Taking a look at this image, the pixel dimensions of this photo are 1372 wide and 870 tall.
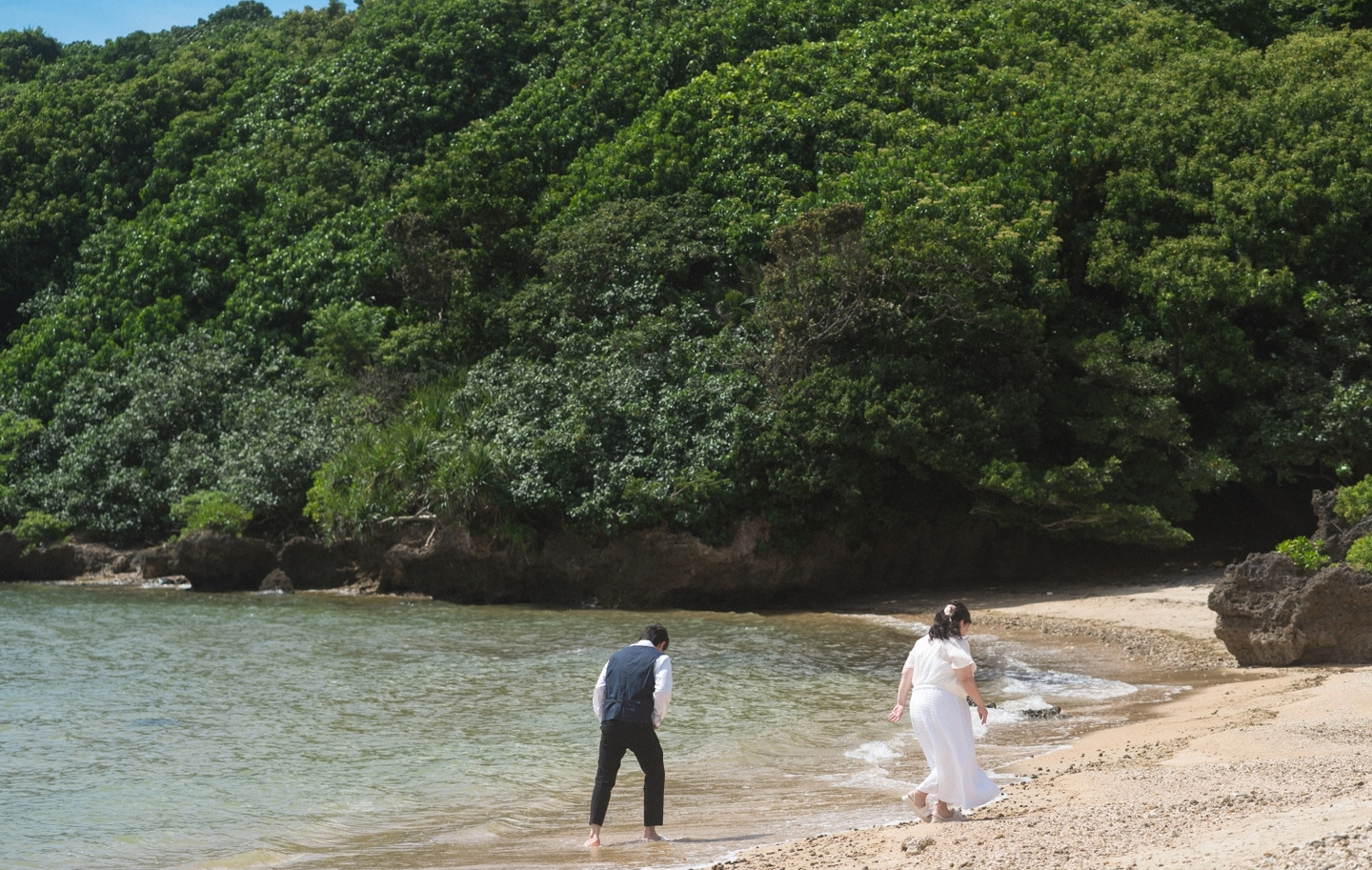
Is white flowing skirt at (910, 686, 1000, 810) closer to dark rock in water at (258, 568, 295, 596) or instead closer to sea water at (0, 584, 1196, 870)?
sea water at (0, 584, 1196, 870)

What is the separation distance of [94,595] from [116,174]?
19318mm

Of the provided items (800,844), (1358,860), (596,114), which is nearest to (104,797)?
(800,844)

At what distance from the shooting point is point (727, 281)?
26297 millimetres

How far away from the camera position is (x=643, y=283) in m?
25.6

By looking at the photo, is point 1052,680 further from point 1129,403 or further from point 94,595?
point 94,595

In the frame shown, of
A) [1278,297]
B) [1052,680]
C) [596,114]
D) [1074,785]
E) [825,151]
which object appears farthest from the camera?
[596,114]

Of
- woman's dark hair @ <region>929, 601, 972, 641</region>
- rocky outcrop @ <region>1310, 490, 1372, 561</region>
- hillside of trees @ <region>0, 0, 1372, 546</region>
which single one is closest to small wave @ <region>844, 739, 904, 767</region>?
woman's dark hair @ <region>929, 601, 972, 641</region>

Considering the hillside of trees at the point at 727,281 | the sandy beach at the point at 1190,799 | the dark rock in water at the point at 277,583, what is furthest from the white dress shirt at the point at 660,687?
the dark rock in water at the point at 277,583

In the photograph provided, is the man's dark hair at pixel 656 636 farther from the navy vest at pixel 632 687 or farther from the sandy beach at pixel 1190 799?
the sandy beach at pixel 1190 799

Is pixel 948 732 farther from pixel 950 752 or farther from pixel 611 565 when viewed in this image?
pixel 611 565

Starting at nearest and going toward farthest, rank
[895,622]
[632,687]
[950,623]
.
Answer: [950,623]
[632,687]
[895,622]

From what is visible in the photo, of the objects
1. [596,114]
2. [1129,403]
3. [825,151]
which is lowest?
[1129,403]

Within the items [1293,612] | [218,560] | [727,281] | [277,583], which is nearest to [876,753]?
[1293,612]

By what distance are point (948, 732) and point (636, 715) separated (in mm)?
2041
